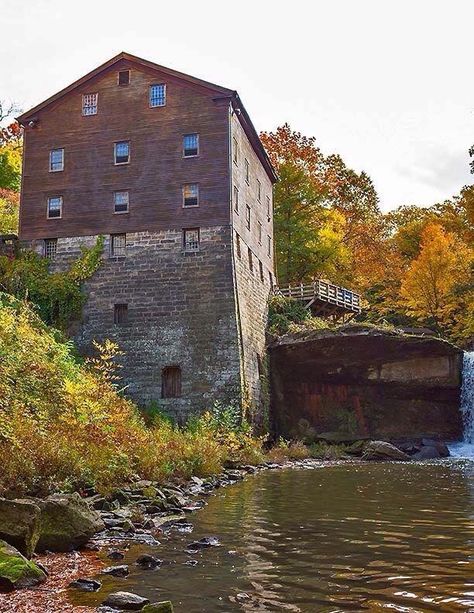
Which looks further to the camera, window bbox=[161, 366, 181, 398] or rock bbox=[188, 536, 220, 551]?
window bbox=[161, 366, 181, 398]

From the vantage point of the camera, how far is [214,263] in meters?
28.3

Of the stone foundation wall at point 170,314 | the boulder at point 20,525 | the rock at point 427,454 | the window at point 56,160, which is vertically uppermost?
the window at point 56,160

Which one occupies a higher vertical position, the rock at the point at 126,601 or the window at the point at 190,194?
the window at the point at 190,194

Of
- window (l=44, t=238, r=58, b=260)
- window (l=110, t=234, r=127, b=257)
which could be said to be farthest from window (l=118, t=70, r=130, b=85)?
window (l=44, t=238, r=58, b=260)

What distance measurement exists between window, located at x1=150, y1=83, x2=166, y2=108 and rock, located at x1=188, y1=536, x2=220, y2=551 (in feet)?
83.5

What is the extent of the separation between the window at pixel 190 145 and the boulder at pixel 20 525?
23738 millimetres

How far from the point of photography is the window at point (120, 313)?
28.8m

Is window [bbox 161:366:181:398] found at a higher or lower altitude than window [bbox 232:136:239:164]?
lower

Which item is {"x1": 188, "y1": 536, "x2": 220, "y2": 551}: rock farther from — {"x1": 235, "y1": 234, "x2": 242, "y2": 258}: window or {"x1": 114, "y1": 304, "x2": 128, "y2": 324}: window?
{"x1": 235, "y1": 234, "x2": 242, "y2": 258}: window

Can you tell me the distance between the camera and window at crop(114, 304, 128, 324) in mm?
28791

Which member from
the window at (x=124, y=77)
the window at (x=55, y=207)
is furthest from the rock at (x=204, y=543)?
the window at (x=124, y=77)

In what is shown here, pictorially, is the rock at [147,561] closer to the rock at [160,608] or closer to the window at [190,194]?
the rock at [160,608]

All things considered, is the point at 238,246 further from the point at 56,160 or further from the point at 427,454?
the point at 427,454

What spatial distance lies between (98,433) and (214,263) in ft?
49.7
